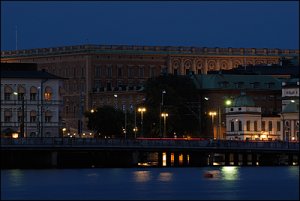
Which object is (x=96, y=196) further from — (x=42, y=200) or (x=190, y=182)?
(x=190, y=182)

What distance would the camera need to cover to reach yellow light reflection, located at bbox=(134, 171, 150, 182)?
7156 inches

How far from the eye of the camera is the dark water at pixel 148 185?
159375 mm

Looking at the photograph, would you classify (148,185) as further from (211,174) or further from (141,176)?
(211,174)

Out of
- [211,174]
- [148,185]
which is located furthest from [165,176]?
[148,185]

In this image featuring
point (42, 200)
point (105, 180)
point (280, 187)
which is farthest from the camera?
point (105, 180)

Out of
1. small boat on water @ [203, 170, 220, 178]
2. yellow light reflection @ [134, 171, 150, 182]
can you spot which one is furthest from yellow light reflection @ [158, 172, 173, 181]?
small boat on water @ [203, 170, 220, 178]

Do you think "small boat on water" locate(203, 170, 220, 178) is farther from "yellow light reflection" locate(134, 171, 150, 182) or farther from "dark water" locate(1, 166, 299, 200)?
"yellow light reflection" locate(134, 171, 150, 182)

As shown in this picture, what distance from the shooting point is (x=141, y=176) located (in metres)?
188

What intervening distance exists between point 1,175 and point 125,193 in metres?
29.6

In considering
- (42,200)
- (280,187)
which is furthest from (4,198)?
(280,187)

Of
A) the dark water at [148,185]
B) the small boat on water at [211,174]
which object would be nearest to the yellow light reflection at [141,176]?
the dark water at [148,185]

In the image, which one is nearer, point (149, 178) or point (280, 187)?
point (280, 187)

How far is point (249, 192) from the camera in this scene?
164m

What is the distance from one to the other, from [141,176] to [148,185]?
16.0 m
